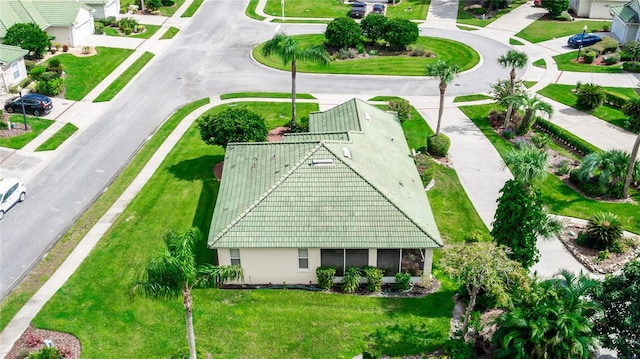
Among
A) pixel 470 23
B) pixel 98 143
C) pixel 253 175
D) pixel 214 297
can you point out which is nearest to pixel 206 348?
pixel 214 297

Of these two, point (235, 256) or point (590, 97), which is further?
point (590, 97)

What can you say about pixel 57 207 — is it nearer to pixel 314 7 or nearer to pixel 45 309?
pixel 45 309

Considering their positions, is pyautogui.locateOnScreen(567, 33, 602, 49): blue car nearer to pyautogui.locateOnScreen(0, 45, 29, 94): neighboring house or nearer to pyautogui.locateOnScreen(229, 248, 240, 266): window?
pyautogui.locateOnScreen(229, 248, 240, 266): window

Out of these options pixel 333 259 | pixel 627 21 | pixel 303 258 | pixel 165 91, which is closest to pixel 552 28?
pixel 627 21

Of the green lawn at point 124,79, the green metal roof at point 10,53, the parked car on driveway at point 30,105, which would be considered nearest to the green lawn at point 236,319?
the parked car on driveway at point 30,105

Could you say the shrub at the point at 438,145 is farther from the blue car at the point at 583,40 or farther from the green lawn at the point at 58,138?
the blue car at the point at 583,40

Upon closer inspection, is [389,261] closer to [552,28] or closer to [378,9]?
[378,9]
